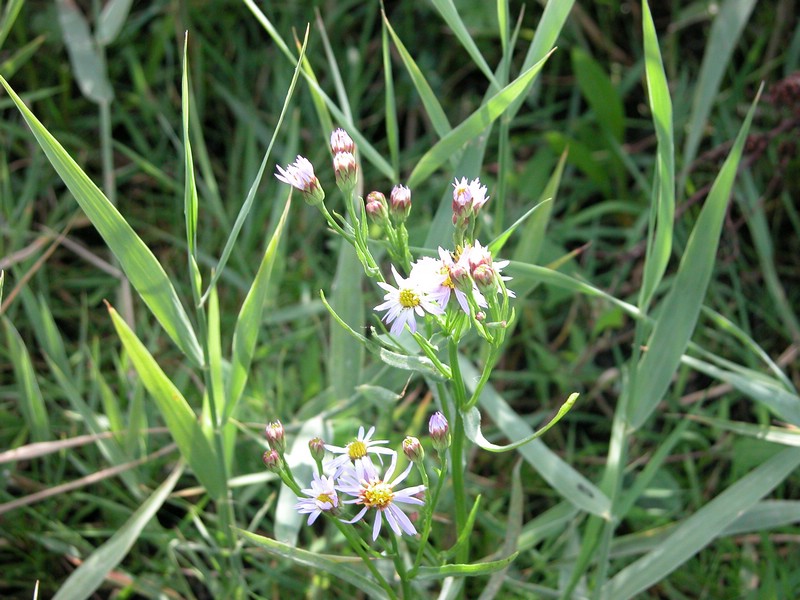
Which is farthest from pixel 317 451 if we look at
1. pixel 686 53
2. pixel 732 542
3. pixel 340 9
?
pixel 686 53

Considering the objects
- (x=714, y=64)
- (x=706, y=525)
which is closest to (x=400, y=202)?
(x=706, y=525)

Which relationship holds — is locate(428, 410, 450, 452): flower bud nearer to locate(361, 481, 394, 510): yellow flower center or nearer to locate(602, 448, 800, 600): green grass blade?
locate(361, 481, 394, 510): yellow flower center

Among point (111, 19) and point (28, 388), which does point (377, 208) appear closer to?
point (28, 388)

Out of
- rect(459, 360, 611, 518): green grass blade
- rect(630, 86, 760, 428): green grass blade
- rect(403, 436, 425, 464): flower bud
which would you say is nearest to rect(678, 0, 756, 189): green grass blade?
rect(630, 86, 760, 428): green grass blade

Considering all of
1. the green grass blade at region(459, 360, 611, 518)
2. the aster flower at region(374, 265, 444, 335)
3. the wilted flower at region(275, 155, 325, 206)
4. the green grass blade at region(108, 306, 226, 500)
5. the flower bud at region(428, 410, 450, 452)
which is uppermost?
the wilted flower at region(275, 155, 325, 206)

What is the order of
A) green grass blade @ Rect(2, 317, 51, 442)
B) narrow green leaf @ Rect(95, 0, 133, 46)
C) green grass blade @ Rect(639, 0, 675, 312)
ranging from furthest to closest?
narrow green leaf @ Rect(95, 0, 133, 46) < green grass blade @ Rect(2, 317, 51, 442) < green grass blade @ Rect(639, 0, 675, 312)

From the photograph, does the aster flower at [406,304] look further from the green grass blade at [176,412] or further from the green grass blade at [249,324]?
the green grass blade at [176,412]
